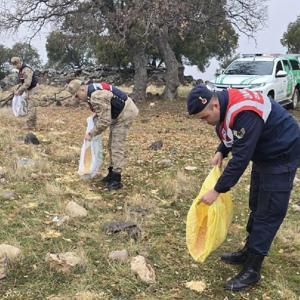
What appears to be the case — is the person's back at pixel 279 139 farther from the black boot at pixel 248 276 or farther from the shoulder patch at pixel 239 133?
the black boot at pixel 248 276

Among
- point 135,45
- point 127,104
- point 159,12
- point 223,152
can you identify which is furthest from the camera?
point 135,45

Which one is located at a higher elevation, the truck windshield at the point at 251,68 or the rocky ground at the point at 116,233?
the truck windshield at the point at 251,68

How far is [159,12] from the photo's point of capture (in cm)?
1292

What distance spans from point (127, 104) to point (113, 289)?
2907 mm

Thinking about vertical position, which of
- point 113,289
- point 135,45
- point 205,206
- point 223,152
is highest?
point 135,45

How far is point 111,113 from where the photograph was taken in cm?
613

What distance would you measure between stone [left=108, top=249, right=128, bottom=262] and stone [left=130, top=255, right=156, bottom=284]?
14 cm

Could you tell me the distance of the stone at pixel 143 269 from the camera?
3.90 metres

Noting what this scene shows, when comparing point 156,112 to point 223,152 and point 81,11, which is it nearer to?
point 81,11

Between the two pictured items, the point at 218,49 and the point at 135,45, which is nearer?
the point at 135,45

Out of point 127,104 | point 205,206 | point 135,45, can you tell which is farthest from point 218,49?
point 205,206

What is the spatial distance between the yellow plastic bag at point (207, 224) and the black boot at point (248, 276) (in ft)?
0.90

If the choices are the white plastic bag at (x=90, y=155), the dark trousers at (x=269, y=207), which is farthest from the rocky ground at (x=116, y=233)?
the dark trousers at (x=269, y=207)

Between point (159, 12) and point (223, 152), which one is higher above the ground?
point (159, 12)
